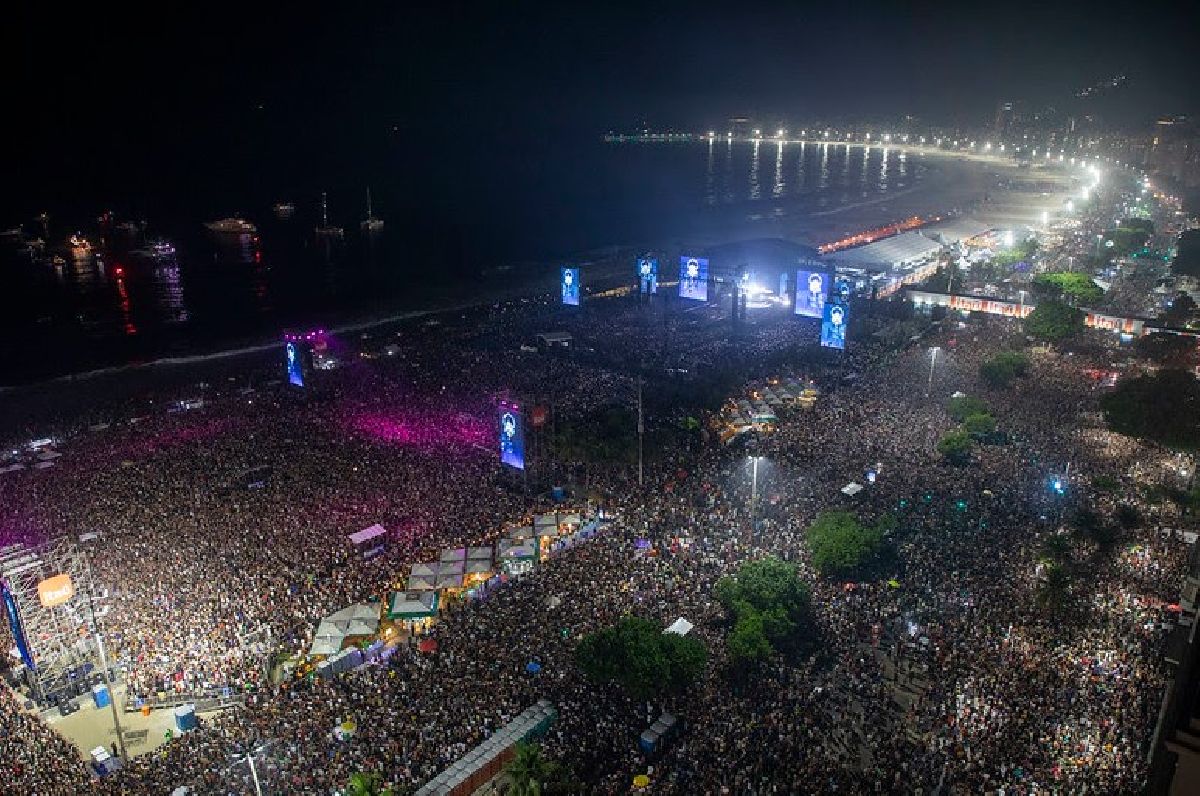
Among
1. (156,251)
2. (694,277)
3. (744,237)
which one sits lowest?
(156,251)

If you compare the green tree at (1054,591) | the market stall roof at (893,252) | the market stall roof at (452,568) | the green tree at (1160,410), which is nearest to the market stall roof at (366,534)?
the market stall roof at (452,568)

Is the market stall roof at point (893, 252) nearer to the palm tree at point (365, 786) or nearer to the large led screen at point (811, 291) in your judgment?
the large led screen at point (811, 291)

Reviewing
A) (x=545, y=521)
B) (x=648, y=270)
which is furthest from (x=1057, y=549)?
(x=648, y=270)

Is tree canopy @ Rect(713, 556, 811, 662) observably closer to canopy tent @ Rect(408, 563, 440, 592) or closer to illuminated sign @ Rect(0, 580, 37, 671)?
canopy tent @ Rect(408, 563, 440, 592)

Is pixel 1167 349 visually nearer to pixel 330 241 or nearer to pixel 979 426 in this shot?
pixel 979 426

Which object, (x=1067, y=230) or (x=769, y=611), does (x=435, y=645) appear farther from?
(x=1067, y=230)

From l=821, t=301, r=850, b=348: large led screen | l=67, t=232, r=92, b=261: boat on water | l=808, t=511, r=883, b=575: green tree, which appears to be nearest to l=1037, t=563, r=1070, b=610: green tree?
l=808, t=511, r=883, b=575: green tree
